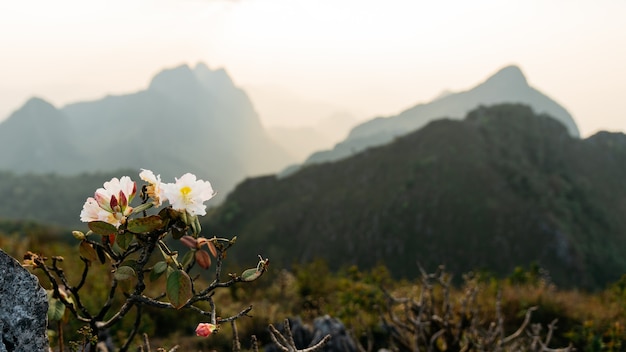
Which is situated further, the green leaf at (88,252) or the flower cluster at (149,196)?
the green leaf at (88,252)

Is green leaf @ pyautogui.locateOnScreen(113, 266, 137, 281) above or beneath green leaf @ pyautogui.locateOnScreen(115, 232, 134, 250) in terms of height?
beneath

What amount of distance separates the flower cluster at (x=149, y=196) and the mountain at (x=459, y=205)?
A: 34.9 m

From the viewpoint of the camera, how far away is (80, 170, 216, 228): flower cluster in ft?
4.89

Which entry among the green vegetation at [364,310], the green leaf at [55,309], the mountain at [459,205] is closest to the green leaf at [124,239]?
the green leaf at [55,309]

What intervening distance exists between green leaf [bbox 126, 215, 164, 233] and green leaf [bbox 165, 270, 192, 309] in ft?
0.58

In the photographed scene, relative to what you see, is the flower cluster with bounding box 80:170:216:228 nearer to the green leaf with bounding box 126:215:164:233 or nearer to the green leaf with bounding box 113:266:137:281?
the green leaf with bounding box 126:215:164:233

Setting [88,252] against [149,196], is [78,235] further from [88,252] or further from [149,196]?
[149,196]

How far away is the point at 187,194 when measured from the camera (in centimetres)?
150

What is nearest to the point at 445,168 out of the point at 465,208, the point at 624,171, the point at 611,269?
the point at 465,208

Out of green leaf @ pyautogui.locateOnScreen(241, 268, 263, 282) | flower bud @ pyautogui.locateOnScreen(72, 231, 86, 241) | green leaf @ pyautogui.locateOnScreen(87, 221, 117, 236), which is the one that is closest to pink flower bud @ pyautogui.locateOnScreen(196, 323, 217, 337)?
green leaf @ pyautogui.locateOnScreen(241, 268, 263, 282)

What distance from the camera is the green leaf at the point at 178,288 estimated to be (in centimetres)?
148

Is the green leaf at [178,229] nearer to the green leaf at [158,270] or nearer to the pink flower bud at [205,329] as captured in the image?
the green leaf at [158,270]

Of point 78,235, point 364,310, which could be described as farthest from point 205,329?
point 364,310

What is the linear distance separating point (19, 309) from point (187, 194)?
0.63 m
